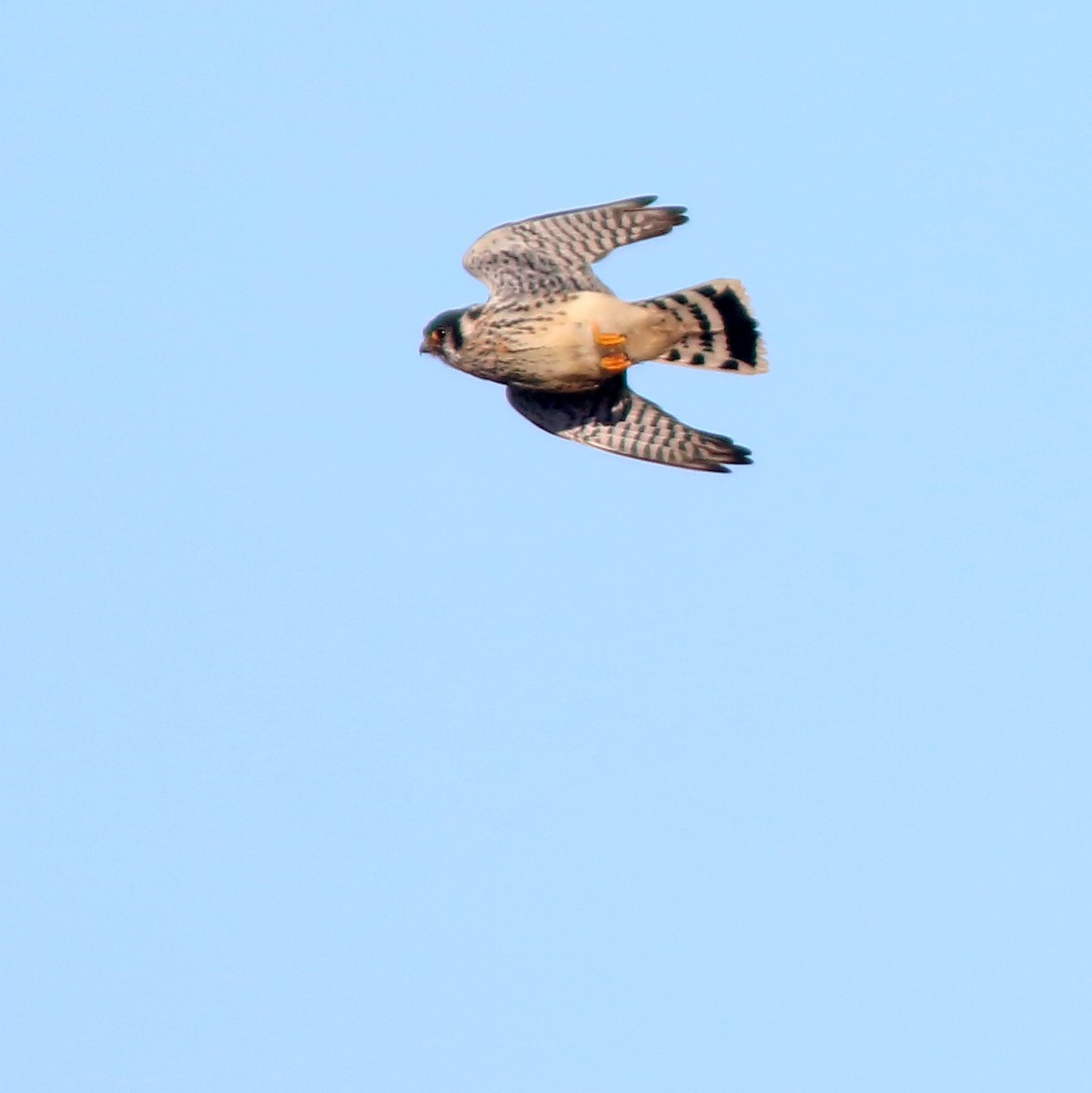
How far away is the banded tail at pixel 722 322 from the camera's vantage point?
1347 cm

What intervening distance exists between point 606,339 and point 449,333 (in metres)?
0.95

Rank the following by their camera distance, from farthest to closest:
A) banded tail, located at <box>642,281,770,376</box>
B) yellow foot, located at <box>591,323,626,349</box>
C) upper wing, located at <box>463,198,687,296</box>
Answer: upper wing, located at <box>463,198,687,296</box> < banded tail, located at <box>642,281,770,376</box> < yellow foot, located at <box>591,323,626,349</box>

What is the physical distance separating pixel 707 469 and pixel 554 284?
1.40 metres

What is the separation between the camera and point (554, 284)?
1361 centimetres

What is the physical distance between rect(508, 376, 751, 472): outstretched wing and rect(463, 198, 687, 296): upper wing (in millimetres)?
741

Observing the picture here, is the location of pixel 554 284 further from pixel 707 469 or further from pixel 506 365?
pixel 707 469

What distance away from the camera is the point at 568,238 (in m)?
14.1

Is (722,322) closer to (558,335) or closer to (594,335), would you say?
(594,335)

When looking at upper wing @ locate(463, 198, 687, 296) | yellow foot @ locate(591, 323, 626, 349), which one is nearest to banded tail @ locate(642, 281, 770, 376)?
yellow foot @ locate(591, 323, 626, 349)

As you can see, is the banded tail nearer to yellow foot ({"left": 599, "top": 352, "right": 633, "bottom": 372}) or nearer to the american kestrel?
the american kestrel

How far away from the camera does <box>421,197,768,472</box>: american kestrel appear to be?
13383mm

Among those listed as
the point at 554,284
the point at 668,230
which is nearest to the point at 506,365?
the point at 554,284

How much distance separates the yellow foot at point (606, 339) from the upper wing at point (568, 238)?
0.59 metres

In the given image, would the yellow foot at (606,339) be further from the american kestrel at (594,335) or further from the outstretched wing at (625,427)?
the outstretched wing at (625,427)
